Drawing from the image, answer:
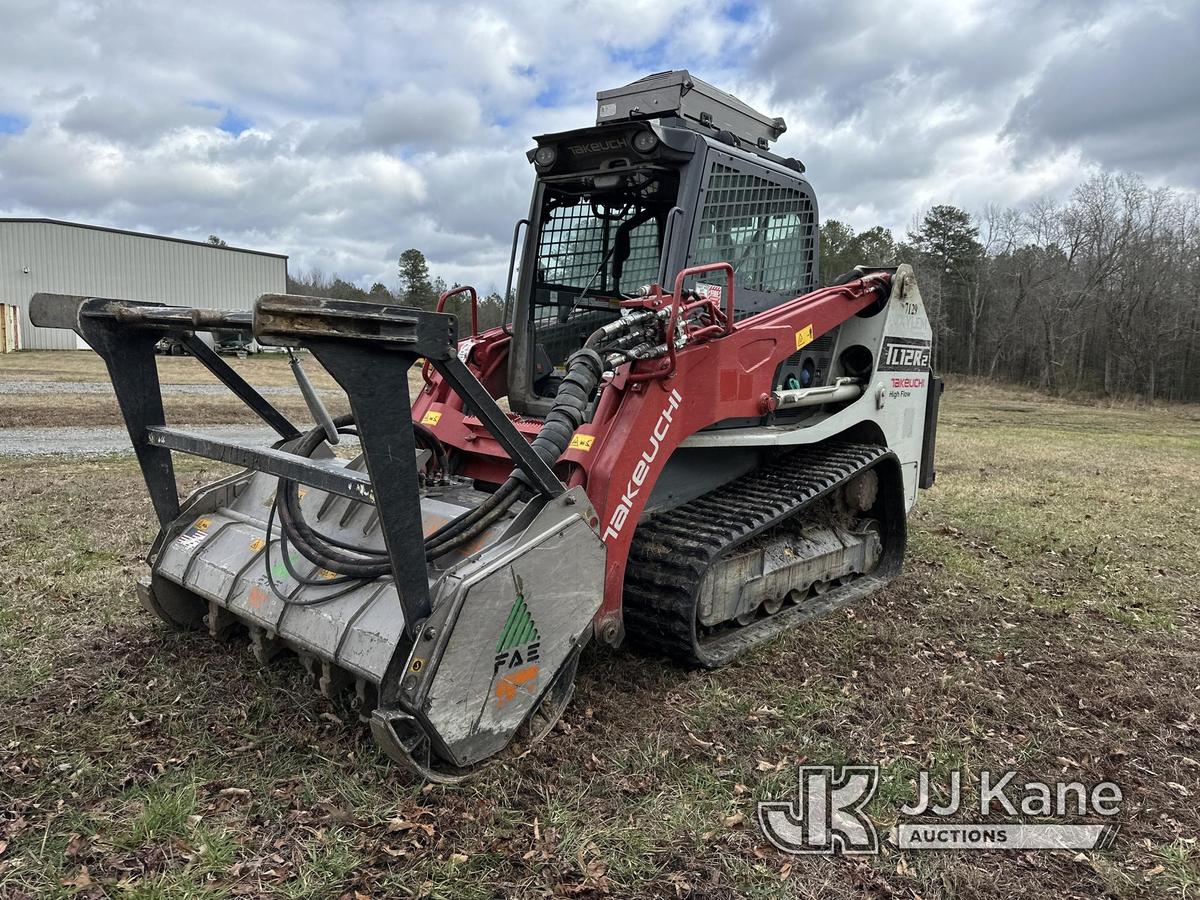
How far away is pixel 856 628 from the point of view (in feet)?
16.8

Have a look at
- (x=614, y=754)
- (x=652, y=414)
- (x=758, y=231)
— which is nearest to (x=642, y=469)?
(x=652, y=414)

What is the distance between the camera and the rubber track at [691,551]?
4.02m

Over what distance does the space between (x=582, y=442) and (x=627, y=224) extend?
1898 mm

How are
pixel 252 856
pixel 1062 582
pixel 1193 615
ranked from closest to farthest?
1. pixel 252 856
2. pixel 1193 615
3. pixel 1062 582

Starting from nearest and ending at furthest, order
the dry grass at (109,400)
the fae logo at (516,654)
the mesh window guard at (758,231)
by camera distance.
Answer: the fae logo at (516,654)
the mesh window guard at (758,231)
the dry grass at (109,400)

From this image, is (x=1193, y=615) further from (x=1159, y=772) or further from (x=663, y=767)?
(x=663, y=767)

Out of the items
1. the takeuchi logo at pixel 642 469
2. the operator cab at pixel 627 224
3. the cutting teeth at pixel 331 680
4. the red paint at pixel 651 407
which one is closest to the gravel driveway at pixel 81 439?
the operator cab at pixel 627 224

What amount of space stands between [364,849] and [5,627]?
295 cm

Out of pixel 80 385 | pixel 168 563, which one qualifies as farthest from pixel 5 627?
pixel 80 385

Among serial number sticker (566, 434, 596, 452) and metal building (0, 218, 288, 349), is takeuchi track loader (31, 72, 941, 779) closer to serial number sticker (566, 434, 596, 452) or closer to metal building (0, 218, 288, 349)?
serial number sticker (566, 434, 596, 452)

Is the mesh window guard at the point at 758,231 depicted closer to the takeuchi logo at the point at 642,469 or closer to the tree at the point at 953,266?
the takeuchi logo at the point at 642,469

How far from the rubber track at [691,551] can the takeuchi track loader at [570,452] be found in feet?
0.06

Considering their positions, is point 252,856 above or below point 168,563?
below

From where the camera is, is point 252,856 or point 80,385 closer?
point 252,856
